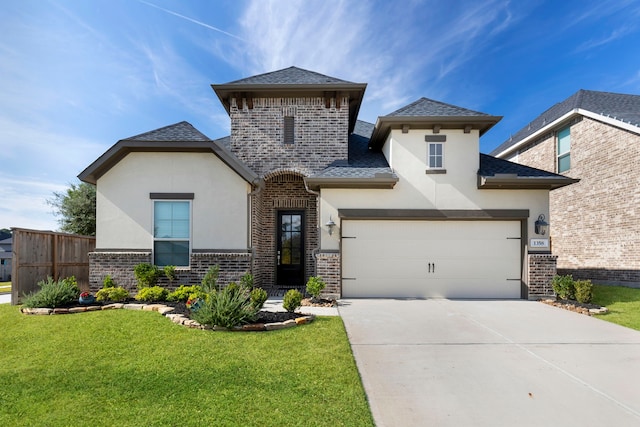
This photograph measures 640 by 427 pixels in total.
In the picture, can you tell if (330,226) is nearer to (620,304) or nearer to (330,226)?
(330,226)

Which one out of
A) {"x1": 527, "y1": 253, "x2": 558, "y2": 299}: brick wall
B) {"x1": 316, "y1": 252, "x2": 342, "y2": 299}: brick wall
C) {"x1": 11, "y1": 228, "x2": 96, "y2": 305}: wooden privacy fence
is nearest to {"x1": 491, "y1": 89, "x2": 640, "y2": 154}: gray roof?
{"x1": 527, "y1": 253, "x2": 558, "y2": 299}: brick wall

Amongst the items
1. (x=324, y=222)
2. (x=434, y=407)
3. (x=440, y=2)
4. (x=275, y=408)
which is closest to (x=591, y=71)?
(x=440, y=2)

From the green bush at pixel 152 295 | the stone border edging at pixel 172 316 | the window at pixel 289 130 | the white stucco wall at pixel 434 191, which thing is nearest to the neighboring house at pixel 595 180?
the white stucco wall at pixel 434 191

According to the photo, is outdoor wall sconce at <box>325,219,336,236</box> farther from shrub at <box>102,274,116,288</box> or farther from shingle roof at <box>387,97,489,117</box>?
shrub at <box>102,274,116,288</box>

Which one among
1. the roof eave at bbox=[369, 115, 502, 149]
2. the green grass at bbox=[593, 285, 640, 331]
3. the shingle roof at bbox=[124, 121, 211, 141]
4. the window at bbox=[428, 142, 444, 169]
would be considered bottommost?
the green grass at bbox=[593, 285, 640, 331]

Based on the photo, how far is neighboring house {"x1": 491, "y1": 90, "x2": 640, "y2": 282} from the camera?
11.1 metres

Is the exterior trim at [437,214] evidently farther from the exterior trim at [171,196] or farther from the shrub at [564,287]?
the exterior trim at [171,196]

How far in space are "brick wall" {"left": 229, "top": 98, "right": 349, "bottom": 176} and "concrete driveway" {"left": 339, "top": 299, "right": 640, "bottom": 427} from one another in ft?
16.7

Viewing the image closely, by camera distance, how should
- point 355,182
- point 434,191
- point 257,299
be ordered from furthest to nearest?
point 434,191 → point 355,182 → point 257,299

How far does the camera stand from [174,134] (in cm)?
950

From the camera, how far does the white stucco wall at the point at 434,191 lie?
9.36m

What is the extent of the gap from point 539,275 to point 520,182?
8.51 ft

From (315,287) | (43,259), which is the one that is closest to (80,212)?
(43,259)

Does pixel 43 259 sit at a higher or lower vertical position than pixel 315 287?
higher
